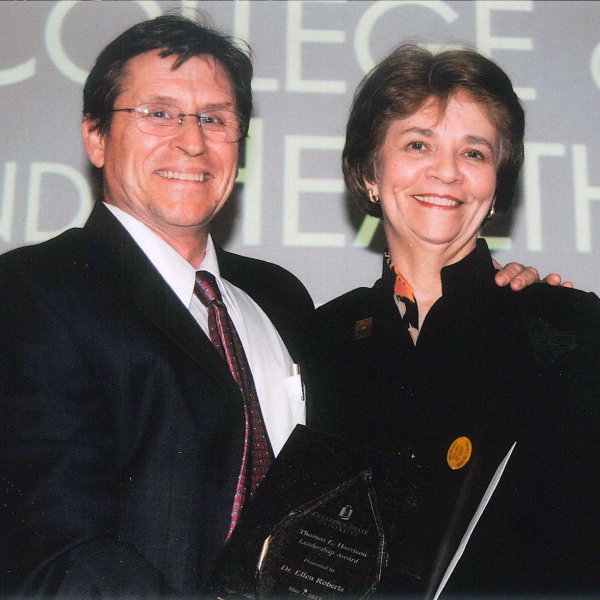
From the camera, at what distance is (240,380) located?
1.93m

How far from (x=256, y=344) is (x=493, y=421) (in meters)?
0.74

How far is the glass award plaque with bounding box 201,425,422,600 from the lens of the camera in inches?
55.2

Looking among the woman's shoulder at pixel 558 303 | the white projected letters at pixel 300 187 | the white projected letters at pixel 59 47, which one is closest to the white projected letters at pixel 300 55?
the white projected letters at pixel 300 187

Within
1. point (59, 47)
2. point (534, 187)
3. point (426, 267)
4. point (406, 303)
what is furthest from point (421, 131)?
point (59, 47)

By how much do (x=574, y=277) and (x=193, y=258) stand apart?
4.83 feet

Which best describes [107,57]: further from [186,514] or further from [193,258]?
[186,514]

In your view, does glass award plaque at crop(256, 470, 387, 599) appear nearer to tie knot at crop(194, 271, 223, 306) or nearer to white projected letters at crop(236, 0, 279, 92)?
tie knot at crop(194, 271, 223, 306)

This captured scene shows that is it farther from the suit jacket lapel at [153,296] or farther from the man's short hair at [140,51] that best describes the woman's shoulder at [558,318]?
the man's short hair at [140,51]

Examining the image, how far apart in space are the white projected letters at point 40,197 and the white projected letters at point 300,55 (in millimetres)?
864

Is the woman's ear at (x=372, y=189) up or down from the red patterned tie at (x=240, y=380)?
up

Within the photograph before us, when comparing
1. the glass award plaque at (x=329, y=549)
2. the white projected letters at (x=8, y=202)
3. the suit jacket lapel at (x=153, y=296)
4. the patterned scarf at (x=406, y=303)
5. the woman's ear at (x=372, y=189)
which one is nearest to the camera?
the glass award plaque at (x=329, y=549)

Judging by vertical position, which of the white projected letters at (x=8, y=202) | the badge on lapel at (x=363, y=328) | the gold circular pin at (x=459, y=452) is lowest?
the gold circular pin at (x=459, y=452)

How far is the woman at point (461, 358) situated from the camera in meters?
1.61

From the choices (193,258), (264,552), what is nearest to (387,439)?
(264,552)
